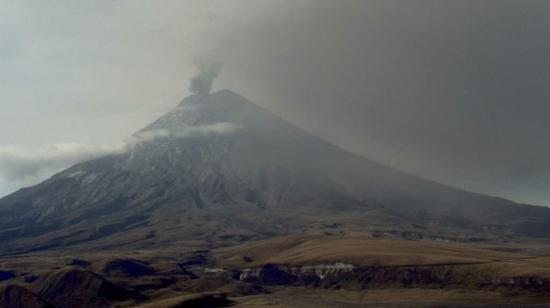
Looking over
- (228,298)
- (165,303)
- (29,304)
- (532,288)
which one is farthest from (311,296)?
(29,304)

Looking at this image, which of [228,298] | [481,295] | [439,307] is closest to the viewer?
[439,307]

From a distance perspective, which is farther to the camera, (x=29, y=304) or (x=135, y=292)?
(x=135, y=292)

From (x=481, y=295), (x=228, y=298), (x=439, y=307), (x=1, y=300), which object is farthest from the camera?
(x=228, y=298)

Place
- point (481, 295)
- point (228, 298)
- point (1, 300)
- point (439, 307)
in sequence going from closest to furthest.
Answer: point (439, 307), point (1, 300), point (481, 295), point (228, 298)

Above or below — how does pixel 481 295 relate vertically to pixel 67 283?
below

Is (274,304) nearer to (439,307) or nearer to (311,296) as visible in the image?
(311,296)

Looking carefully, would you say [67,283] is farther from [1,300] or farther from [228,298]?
[228,298]

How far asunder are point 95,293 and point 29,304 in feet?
74.0

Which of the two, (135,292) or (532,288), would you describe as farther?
(135,292)

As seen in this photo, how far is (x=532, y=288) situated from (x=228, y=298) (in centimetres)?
9471

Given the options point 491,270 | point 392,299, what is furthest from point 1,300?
point 491,270

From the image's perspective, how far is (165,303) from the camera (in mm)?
165875

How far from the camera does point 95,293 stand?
586ft

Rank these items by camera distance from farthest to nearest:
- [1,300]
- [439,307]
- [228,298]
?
[228,298] → [1,300] → [439,307]
